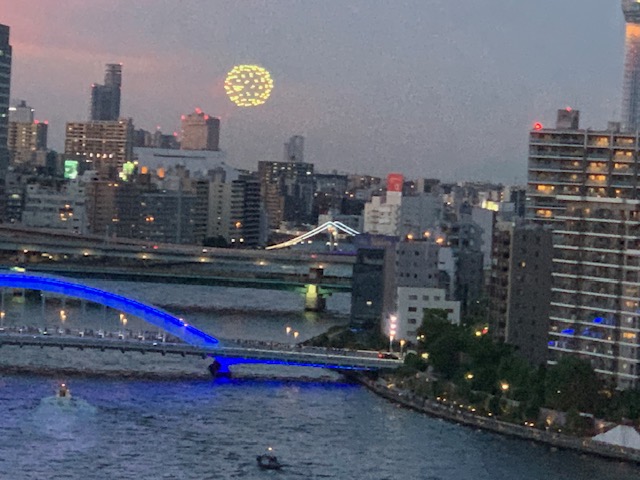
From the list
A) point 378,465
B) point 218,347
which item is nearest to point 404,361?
point 218,347

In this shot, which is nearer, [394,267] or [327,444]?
[327,444]

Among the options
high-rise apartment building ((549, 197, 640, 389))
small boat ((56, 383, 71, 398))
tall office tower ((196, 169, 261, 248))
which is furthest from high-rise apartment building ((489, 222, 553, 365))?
tall office tower ((196, 169, 261, 248))

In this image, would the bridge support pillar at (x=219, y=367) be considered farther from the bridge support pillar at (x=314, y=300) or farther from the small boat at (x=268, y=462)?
the bridge support pillar at (x=314, y=300)

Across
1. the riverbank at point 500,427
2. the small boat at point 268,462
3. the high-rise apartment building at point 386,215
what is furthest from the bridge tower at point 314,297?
the small boat at point 268,462

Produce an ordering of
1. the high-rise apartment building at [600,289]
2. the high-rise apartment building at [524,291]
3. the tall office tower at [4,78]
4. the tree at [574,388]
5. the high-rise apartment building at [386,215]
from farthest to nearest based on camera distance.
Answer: the tall office tower at [4,78]
the high-rise apartment building at [386,215]
the high-rise apartment building at [524,291]
the high-rise apartment building at [600,289]
the tree at [574,388]

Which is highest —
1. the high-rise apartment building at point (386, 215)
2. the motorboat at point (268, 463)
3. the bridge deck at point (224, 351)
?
the high-rise apartment building at point (386, 215)

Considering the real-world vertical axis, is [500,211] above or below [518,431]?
above

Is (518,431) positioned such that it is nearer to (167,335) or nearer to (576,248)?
(576,248)
